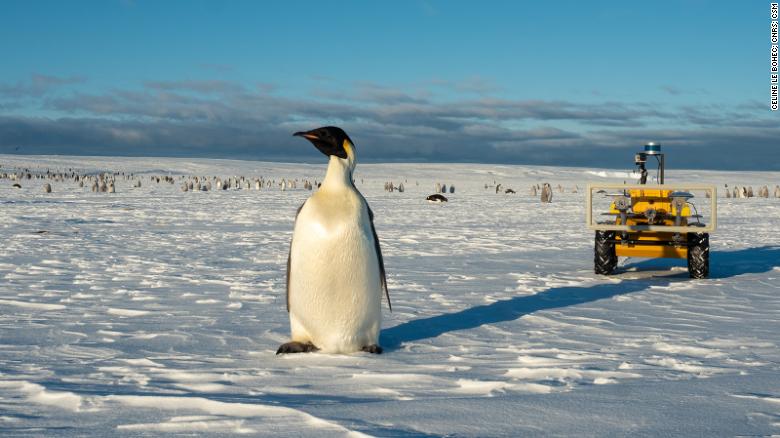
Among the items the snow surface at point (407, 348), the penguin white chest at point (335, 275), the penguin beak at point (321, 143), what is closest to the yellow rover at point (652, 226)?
the snow surface at point (407, 348)

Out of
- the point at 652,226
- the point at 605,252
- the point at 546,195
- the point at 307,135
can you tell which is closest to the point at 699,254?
the point at 652,226

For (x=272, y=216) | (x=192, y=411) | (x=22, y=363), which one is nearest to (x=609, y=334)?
(x=192, y=411)

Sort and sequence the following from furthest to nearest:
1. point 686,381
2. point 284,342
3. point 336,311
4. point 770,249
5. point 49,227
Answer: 1. point 49,227
2. point 770,249
3. point 284,342
4. point 336,311
5. point 686,381

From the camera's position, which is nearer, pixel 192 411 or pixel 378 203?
pixel 192 411

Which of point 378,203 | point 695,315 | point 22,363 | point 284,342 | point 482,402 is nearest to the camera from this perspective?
point 482,402

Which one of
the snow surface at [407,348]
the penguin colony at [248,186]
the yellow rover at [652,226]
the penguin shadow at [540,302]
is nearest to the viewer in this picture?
the snow surface at [407,348]

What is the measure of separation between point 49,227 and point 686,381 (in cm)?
1411

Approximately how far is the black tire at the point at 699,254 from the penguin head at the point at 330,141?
619cm

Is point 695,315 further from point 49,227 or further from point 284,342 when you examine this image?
point 49,227

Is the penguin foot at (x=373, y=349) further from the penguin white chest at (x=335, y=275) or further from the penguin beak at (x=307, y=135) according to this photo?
the penguin beak at (x=307, y=135)

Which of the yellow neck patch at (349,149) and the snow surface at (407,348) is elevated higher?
the yellow neck patch at (349,149)

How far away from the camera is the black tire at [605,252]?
1057cm

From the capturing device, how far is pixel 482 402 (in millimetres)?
4223

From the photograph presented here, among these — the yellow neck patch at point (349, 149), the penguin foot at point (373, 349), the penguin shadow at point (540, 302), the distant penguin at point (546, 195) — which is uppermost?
the yellow neck patch at point (349, 149)
